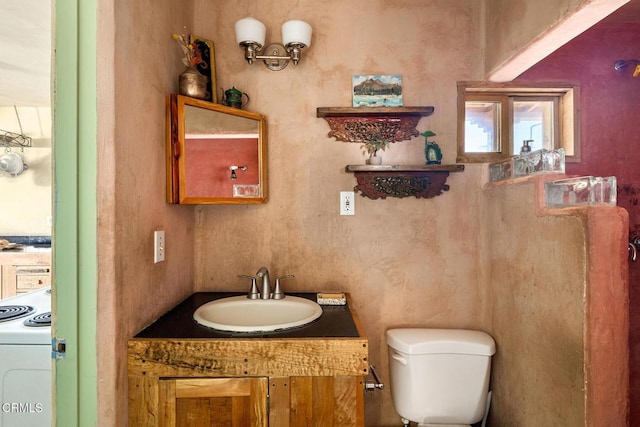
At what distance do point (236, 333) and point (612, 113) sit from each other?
7.45ft

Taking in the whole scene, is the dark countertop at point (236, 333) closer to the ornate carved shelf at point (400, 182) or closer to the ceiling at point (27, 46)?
the ornate carved shelf at point (400, 182)

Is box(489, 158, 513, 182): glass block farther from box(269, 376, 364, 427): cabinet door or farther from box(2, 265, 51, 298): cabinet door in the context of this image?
box(2, 265, 51, 298): cabinet door

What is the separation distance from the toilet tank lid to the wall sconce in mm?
1447

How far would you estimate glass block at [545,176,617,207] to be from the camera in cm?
106

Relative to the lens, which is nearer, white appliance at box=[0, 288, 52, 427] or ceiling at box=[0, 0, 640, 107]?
white appliance at box=[0, 288, 52, 427]

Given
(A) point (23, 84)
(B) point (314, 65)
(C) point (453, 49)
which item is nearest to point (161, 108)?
(B) point (314, 65)

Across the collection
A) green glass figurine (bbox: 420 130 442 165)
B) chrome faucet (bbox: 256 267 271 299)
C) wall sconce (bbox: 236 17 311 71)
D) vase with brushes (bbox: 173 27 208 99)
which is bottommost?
chrome faucet (bbox: 256 267 271 299)

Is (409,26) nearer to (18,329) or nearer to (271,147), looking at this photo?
(271,147)

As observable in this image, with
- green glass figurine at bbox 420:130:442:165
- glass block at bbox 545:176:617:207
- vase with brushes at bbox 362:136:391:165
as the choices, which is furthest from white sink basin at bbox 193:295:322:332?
glass block at bbox 545:176:617:207

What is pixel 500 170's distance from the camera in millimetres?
1563

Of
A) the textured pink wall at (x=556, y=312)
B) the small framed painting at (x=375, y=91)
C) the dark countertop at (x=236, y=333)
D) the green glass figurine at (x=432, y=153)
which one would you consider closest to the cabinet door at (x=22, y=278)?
the dark countertop at (x=236, y=333)

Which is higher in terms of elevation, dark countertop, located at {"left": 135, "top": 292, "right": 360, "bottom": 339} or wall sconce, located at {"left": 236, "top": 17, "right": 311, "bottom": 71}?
wall sconce, located at {"left": 236, "top": 17, "right": 311, "bottom": 71}

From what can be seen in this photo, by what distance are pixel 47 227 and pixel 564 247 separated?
467 centimetres

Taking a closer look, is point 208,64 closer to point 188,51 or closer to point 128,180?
point 188,51
